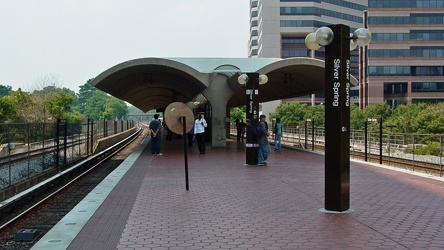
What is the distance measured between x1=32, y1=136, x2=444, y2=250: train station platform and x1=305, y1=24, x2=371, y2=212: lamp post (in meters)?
0.41

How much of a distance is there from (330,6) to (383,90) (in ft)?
97.0

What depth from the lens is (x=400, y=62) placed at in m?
80.4

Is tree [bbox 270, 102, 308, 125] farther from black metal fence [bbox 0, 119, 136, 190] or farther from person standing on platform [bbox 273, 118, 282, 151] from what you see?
black metal fence [bbox 0, 119, 136, 190]

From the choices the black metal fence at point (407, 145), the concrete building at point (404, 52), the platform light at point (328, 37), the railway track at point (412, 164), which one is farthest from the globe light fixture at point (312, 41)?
the concrete building at point (404, 52)

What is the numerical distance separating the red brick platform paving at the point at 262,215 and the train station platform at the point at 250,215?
1 cm

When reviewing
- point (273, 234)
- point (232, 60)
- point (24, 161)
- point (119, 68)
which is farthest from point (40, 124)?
point (232, 60)

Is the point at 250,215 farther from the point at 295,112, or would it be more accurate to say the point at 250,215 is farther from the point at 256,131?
the point at 295,112

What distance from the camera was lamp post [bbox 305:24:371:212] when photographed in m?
8.66

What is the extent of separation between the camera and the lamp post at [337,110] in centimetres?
866

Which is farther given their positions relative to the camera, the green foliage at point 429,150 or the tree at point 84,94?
the tree at point 84,94

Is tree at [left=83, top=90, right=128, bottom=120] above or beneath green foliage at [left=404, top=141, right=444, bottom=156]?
above

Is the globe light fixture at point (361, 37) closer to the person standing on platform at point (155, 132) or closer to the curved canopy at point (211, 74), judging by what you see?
the person standing on platform at point (155, 132)

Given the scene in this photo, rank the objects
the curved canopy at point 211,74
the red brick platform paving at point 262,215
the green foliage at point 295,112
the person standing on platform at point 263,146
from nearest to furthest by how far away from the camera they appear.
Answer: the red brick platform paving at point 262,215 → the person standing on platform at point 263,146 → the curved canopy at point 211,74 → the green foliage at point 295,112

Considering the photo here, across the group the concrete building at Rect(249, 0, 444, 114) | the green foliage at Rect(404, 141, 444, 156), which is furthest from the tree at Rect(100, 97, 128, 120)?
the green foliage at Rect(404, 141, 444, 156)
